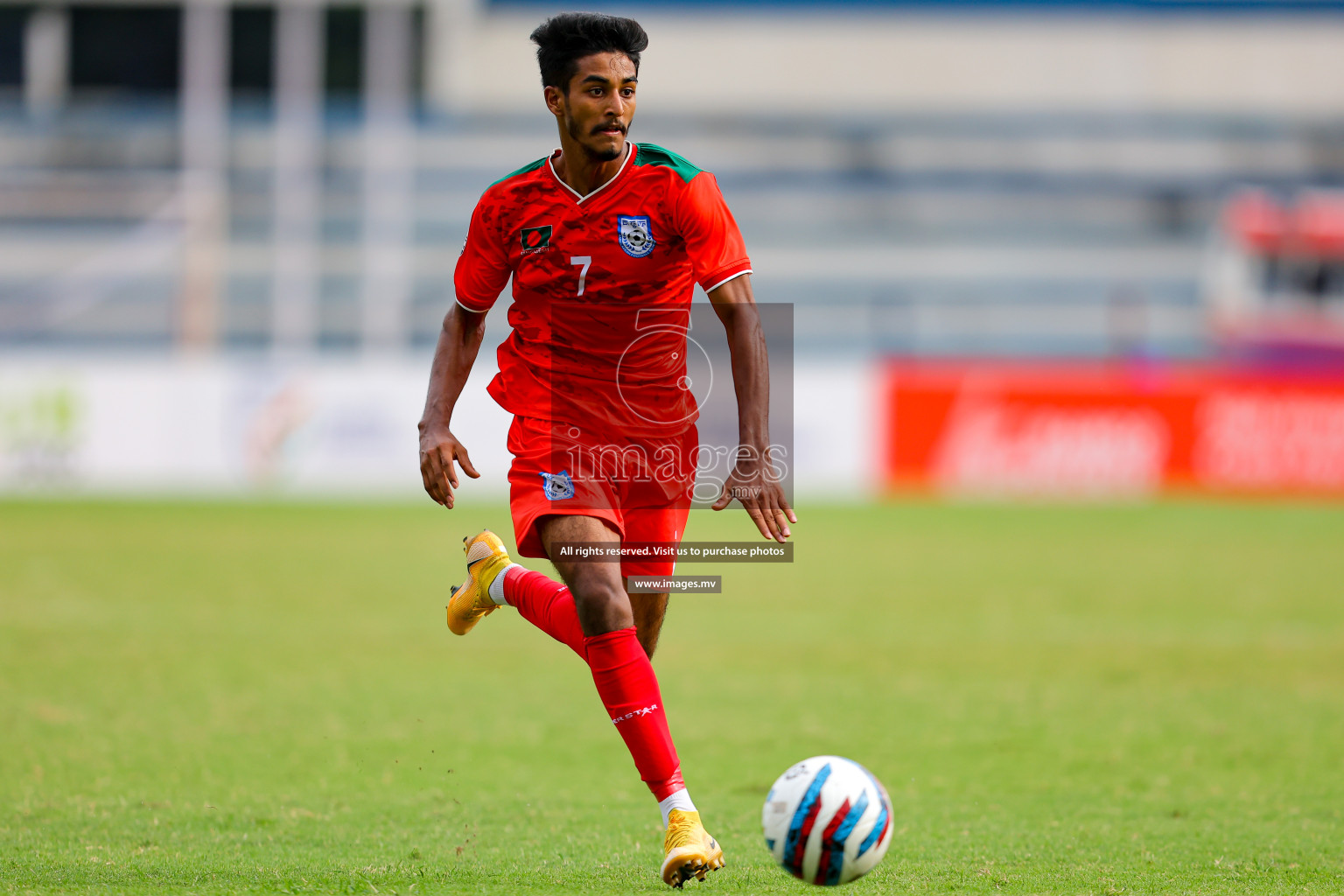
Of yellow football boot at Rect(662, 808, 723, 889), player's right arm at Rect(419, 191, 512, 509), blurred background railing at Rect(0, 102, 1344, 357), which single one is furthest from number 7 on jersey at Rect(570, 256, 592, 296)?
blurred background railing at Rect(0, 102, 1344, 357)

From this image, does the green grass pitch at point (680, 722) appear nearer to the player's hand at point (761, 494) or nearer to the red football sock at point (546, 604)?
the red football sock at point (546, 604)

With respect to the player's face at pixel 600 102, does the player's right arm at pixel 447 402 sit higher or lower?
lower

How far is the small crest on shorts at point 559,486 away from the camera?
478cm

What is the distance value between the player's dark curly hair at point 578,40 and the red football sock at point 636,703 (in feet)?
5.68

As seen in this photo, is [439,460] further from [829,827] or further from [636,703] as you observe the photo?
[829,827]

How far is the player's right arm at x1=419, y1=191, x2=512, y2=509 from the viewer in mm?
4918

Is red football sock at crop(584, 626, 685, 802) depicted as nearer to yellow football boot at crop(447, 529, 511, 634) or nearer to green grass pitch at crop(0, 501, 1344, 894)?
green grass pitch at crop(0, 501, 1344, 894)

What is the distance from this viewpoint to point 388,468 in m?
20.1

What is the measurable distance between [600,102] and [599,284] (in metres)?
0.58

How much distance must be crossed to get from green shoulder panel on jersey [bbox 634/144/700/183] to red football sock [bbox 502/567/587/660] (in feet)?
4.60

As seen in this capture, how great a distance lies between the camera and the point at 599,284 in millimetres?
4848

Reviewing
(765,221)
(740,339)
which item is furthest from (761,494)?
(765,221)

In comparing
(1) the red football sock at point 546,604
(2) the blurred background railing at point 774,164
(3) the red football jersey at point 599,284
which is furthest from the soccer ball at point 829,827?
(2) the blurred background railing at point 774,164

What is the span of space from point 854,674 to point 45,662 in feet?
15.0
